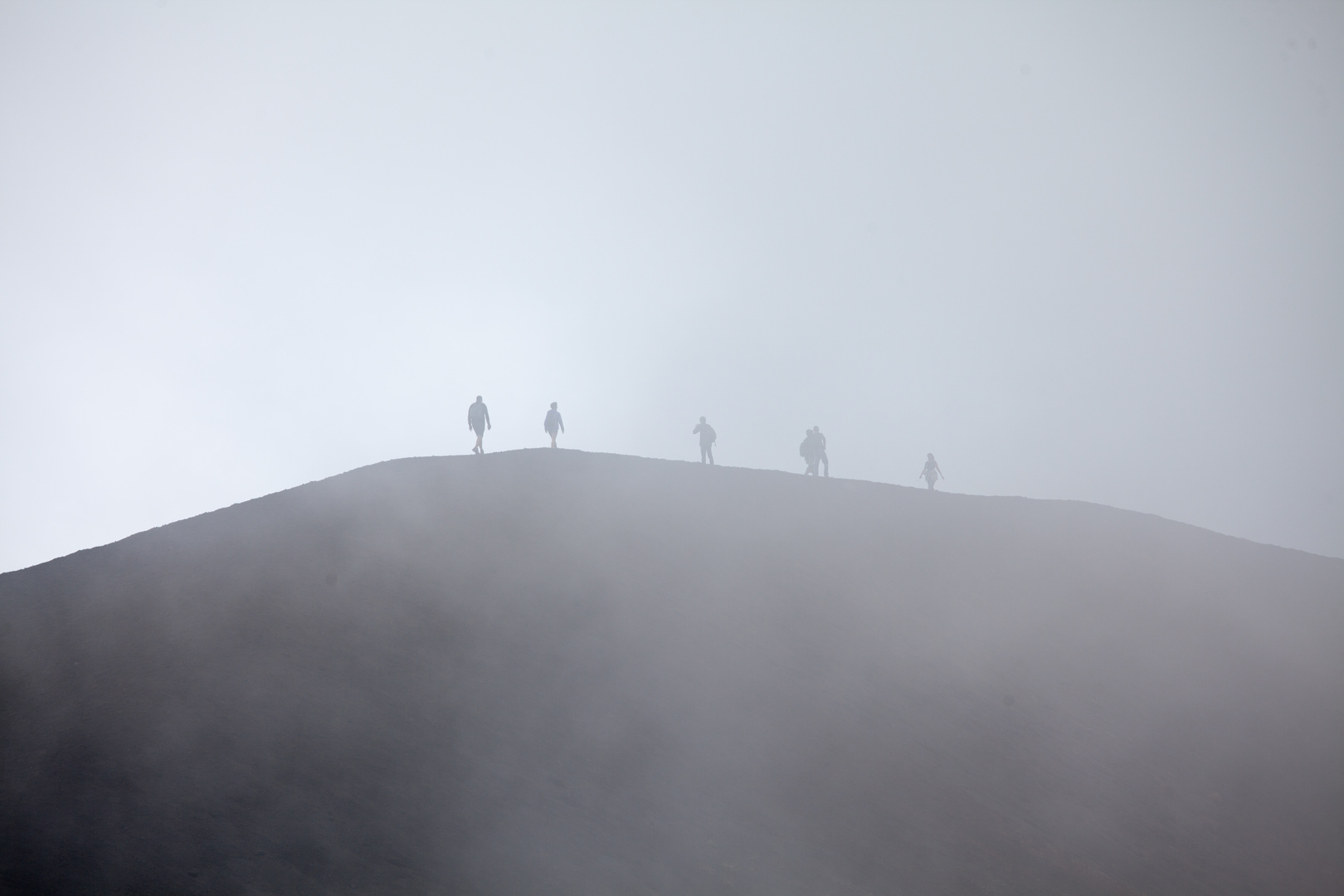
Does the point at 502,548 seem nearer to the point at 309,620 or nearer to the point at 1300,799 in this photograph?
the point at 309,620

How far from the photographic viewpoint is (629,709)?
1222 centimetres

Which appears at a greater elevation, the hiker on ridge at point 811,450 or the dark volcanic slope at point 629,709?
the hiker on ridge at point 811,450

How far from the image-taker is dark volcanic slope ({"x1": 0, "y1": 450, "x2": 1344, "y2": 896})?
9047 mm

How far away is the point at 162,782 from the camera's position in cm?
891

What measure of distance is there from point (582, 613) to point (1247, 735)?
1180cm

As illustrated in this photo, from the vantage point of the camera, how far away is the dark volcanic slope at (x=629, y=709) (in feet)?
29.7

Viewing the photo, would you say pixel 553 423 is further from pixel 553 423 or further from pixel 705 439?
pixel 705 439

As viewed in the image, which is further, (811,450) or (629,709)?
(811,450)

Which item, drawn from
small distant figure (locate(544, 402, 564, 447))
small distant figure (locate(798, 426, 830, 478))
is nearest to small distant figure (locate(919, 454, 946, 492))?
small distant figure (locate(798, 426, 830, 478))

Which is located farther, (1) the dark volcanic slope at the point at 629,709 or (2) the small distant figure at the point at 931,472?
(2) the small distant figure at the point at 931,472

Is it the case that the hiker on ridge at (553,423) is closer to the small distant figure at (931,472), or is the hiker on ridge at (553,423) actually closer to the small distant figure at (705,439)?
the small distant figure at (705,439)

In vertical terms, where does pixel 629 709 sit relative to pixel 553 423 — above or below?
below

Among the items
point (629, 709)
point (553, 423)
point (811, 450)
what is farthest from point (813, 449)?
point (629, 709)

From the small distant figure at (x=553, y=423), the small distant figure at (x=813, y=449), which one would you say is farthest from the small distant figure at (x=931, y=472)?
the small distant figure at (x=553, y=423)
